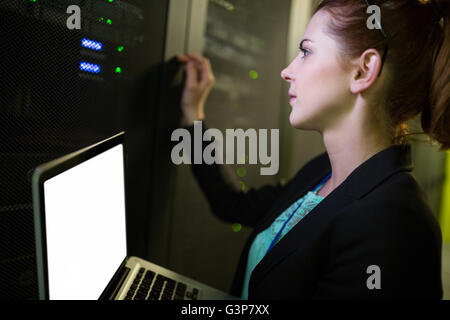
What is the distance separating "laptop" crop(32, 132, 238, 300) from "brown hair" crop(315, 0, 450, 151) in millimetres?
658

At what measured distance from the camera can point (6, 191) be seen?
67 centimetres

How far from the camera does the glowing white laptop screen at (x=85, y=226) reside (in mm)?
443

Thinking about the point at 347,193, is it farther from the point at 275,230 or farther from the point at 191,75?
the point at 191,75

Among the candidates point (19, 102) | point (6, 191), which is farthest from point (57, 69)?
point (6, 191)

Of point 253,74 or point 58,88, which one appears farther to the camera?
point 253,74

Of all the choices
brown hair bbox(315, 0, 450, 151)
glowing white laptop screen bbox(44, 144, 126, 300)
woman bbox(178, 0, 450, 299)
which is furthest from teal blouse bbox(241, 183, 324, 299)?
glowing white laptop screen bbox(44, 144, 126, 300)

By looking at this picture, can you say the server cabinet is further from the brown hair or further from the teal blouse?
the brown hair

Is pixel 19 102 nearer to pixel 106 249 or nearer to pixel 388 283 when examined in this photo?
pixel 106 249

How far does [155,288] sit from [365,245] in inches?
20.5

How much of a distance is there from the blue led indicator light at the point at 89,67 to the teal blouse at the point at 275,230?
2.34 ft

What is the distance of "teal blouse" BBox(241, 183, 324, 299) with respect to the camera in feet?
3.21

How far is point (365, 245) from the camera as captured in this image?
0.68 meters

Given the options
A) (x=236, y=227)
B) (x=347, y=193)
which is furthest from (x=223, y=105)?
(x=347, y=193)

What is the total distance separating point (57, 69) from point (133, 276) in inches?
22.0
